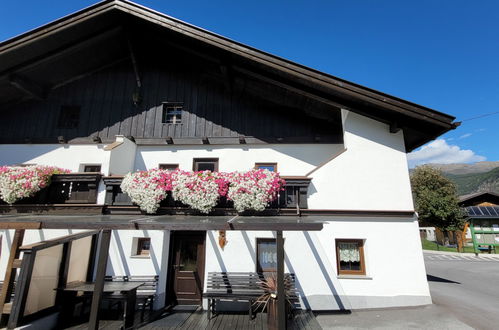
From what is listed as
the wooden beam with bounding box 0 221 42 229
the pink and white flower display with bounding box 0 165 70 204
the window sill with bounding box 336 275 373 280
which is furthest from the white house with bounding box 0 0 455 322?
the wooden beam with bounding box 0 221 42 229

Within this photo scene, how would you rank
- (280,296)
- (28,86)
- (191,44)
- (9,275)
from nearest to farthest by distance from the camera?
(280,296)
(9,275)
(191,44)
(28,86)

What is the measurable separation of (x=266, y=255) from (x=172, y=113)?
6.33 m

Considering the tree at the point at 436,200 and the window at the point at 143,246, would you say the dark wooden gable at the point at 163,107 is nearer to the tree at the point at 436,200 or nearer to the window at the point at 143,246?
the window at the point at 143,246

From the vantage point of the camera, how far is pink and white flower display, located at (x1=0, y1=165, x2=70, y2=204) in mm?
7453

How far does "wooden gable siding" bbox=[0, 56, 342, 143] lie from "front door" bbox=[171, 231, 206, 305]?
3.72 m

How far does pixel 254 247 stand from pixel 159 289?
10.1ft

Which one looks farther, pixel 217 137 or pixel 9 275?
pixel 217 137

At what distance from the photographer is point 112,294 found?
6770 millimetres

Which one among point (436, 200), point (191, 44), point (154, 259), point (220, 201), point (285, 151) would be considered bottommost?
point (154, 259)

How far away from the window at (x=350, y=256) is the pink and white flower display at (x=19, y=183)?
30.4 feet

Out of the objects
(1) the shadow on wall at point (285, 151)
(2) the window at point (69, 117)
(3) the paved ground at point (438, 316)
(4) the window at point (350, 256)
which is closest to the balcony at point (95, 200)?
(1) the shadow on wall at point (285, 151)

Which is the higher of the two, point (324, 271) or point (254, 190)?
point (254, 190)

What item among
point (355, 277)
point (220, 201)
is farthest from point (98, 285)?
point (355, 277)

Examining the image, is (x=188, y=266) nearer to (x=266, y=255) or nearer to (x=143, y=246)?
(x=143, y=246)
